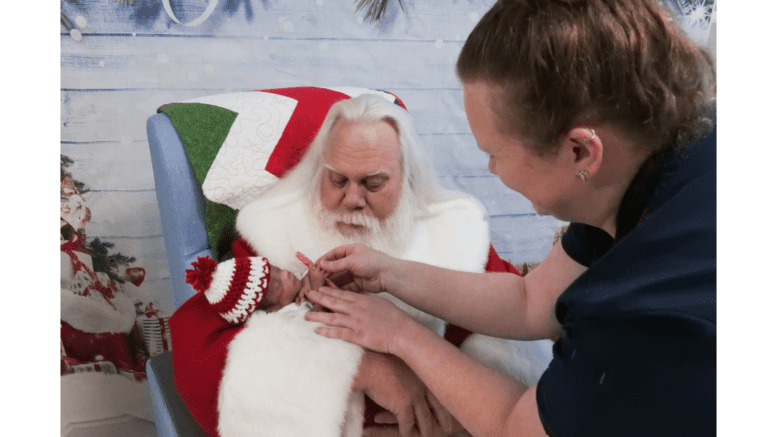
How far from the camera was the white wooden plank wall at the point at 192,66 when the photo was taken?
5.02 feet

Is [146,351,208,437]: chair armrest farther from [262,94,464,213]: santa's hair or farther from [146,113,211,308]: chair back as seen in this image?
[262,94,464,213]: santa's hair

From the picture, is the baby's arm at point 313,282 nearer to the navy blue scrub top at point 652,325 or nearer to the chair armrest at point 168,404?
the chair armrest at point 168,404

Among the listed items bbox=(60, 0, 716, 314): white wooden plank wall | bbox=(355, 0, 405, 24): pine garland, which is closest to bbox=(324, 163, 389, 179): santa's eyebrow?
bbox=(60, 0, 716, 314): white wooden plank wall

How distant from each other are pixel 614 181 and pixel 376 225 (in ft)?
2.03

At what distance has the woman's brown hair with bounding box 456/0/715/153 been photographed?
662mm

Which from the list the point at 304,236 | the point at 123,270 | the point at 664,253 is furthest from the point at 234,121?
the point at 664,253

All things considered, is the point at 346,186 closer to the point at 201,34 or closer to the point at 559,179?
the point at 559,179

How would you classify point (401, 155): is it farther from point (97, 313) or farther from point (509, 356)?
point (97, 313)

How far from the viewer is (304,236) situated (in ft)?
4.16

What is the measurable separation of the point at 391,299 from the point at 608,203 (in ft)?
1.88

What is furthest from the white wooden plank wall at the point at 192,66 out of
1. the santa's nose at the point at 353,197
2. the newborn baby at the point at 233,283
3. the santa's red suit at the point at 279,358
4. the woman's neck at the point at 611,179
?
the woman's neck at the point at 611,179

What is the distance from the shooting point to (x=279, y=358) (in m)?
1.01

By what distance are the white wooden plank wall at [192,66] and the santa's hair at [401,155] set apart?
1.74 ft

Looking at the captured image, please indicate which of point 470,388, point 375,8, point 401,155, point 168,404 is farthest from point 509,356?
point 375,8
